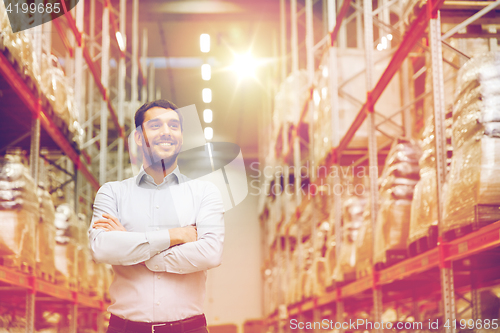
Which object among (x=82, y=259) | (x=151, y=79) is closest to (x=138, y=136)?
(x=82, y=259)

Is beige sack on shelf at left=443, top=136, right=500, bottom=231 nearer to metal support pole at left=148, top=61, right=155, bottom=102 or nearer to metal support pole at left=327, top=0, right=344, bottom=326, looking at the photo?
metal support pole at left=327, top=0, right=344, bottom=326

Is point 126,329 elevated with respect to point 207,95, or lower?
lower

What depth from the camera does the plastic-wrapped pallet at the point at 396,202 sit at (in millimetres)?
4625

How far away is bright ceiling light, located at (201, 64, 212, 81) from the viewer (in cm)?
1486

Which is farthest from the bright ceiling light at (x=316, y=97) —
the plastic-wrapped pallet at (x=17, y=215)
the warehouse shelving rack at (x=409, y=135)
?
the plastic-wrapped pallet at (x=17, y=215)

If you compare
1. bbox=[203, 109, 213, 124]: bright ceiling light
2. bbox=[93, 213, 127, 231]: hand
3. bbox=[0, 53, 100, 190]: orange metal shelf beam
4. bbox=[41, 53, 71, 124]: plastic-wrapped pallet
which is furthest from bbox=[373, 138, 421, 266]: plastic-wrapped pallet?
bbox=[203, 109, 213, 124]: bright ceiling light

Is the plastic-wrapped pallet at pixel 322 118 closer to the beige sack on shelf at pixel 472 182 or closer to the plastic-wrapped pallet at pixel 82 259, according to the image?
the plastic-wrapped pallet at pixel 82 259

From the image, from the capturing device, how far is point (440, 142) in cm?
379

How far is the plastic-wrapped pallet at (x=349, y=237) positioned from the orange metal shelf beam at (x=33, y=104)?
336cm

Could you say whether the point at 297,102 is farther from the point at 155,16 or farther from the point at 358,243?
the point at 358,243

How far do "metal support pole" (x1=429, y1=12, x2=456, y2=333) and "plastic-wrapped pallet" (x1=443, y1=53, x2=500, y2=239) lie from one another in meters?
0.12

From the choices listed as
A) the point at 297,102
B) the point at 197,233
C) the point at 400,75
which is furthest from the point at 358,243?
the point at 297,102

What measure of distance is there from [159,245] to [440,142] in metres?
2.20

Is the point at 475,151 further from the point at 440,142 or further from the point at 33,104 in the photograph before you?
the point at 33,104
